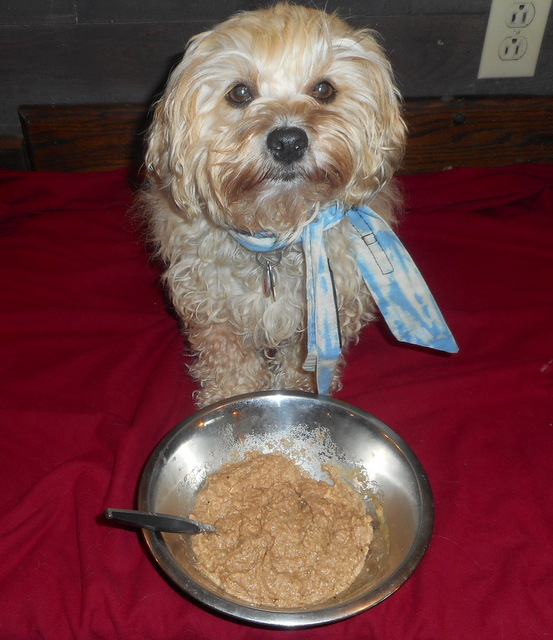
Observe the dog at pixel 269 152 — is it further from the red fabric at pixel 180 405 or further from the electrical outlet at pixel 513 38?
the electrical outlet at pixel 513 38

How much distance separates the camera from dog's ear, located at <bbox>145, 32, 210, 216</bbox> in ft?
4.81

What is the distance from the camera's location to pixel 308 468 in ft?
5.60

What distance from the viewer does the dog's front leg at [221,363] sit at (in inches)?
75.0

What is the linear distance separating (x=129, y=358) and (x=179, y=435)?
55 cm

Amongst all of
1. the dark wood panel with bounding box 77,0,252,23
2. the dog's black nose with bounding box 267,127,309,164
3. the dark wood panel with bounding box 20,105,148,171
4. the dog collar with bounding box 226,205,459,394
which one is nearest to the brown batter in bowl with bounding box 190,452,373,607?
the dog collar with bounding box 226,205,459,394

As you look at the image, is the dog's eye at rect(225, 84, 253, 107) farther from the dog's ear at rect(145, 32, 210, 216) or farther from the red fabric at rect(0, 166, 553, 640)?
the red fabric at rect(0, 166, 553, 640)

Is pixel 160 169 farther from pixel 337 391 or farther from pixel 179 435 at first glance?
pixel 337 391

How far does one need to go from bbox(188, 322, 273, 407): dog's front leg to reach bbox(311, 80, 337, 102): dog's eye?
67cm

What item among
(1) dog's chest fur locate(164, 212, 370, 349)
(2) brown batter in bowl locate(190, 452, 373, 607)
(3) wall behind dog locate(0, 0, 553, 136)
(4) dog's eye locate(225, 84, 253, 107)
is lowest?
(2) brown batter in bowl locate(190, 452, 373, 607)

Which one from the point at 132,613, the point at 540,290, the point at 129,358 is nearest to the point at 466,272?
the point at 540,290

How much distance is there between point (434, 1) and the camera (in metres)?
2.73

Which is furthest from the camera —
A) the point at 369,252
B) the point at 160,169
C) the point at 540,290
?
the point at 540,290

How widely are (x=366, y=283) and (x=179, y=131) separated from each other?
0.61 metres

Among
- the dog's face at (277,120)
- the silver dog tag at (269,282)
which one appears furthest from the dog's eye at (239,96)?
the silver dog tag at (269,282)
